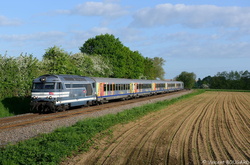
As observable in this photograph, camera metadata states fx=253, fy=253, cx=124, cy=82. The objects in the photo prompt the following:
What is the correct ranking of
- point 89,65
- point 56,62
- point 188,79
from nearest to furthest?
point 56,62
point 89,65
point 188,79

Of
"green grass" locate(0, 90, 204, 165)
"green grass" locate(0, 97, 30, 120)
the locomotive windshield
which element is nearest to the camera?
"green grass" locate(0, 90, 204, 165)

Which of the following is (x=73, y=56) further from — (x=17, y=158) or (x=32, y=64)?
(x=17, y=158)

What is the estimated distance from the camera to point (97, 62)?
53.4 m

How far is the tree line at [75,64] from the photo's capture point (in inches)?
992

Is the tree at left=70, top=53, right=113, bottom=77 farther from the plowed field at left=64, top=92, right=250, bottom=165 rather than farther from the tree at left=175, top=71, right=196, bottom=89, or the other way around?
the tree at left=175, top=71, right=196, bottom=89

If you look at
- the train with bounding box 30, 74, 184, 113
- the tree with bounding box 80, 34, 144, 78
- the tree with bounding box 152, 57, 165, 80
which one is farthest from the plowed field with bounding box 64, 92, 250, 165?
the tree with bounding box 152, 57, 165, 80

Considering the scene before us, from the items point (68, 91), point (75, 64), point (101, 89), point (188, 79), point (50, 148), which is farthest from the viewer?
point (188, 79)

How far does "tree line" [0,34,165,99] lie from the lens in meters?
25.2

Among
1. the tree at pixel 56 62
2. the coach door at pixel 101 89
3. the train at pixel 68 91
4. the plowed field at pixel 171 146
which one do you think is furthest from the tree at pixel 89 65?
the plowed field at pixel 171 146

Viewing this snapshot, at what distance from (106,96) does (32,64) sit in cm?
933

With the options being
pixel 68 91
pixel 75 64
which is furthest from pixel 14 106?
pixel 75 64

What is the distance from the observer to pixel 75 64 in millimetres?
45656

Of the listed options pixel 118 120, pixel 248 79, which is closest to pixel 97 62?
pixel 118 120

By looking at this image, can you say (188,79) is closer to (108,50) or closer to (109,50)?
(109,50)
